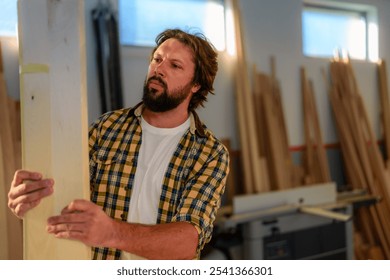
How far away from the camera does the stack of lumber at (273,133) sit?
6.88 ft

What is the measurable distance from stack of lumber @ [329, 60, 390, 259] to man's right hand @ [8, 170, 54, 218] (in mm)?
2192

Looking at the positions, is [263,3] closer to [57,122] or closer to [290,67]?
[290,67]

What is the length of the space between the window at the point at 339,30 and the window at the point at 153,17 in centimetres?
81

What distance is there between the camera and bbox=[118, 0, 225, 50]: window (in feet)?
5.68

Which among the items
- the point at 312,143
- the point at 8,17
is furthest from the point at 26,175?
the point at 312,143

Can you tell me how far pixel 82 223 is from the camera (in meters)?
0.49

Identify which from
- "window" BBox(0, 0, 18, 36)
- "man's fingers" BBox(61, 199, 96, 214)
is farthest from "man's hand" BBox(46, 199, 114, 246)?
"window" BBox(0, 0, 18, 36)

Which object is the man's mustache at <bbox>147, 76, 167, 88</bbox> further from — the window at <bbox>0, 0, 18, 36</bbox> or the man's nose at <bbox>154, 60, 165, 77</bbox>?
the window at <bbox>0, 0, 18, 36</bbox>

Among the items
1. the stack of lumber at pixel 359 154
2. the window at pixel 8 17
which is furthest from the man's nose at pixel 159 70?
the stack of lumber at pixel 359 154

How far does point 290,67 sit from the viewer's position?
7.56 ft

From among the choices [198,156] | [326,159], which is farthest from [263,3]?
[198,156]

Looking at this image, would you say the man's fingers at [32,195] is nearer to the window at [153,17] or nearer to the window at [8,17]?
the window at [8,17]
